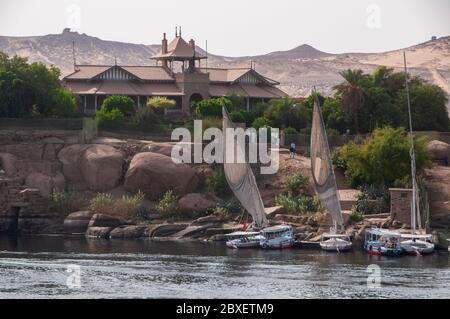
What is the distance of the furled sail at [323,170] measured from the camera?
69938 millimetres

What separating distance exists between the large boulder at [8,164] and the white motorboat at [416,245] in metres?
24.1

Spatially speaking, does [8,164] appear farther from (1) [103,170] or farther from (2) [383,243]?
(2) [383,243]

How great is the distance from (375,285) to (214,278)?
6.49 metres

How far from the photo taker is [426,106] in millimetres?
88562

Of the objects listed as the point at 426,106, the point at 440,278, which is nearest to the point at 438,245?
the point at 440,278

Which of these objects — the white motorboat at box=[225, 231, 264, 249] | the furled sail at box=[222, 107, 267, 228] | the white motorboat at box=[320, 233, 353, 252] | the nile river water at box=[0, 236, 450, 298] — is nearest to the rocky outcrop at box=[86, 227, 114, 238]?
the nile river water at box=[0, 236, 450, 298]

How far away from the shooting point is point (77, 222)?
75438mm

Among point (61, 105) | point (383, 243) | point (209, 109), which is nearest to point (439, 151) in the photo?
point (209, 109)

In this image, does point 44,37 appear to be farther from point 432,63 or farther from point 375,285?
point 375,285

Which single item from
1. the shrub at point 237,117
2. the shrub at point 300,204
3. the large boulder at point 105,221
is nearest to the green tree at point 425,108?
the shrub at point 237,117

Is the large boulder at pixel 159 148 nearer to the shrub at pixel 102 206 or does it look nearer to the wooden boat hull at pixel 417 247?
the shrub at pixel 102 206

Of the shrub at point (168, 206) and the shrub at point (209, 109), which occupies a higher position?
the shrub at point (209, 109)

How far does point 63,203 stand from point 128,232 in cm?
597
